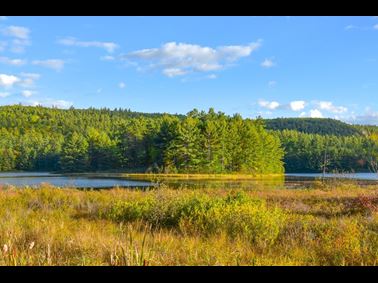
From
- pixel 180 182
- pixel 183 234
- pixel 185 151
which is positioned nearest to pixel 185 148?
pixel 185 151

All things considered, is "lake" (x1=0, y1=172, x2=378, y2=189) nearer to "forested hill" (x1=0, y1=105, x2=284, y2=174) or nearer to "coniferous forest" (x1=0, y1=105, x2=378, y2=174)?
"forested hill" (x1=0, y1=105, x2=284, y2=174)

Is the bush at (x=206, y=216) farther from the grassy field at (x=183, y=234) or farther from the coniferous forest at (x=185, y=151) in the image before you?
the coniferous forest at (x=185, y=151)

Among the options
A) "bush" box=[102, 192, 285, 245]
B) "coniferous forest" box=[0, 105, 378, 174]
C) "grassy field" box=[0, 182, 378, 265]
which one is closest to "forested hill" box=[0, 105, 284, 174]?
"coniferous forest" box=[0, 105, 378, 174]

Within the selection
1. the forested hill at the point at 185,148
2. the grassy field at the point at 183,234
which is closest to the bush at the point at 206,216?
the grassy field at the point at 183,234

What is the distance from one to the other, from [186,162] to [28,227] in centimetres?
7831

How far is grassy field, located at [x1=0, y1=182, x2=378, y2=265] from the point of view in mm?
5992

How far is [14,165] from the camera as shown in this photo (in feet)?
438

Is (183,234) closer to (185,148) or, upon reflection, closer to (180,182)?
(180,182)

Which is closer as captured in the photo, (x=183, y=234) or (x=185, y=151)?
(x=183, y=234)

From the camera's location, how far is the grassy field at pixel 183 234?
599cm

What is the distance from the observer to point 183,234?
10.2m
